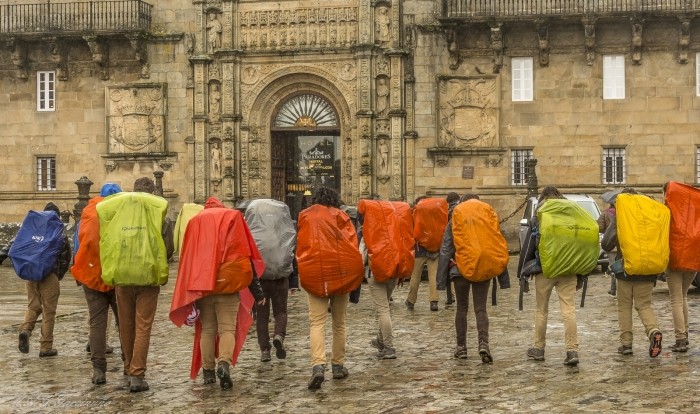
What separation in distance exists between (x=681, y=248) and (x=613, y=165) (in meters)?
18.2

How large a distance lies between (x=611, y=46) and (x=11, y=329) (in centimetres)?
2015

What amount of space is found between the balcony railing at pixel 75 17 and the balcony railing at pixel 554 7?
30.3 feet

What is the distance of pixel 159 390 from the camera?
1065cm

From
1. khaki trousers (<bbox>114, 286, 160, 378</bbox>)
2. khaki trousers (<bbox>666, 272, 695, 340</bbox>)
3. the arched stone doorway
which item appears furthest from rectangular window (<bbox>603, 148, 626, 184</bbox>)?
khaki trousers (<bbox>114, 286, 160, 378</bbox>)

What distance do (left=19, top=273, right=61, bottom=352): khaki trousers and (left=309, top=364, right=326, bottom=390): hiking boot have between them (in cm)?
410

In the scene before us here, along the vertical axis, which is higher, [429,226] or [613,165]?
[613,165]

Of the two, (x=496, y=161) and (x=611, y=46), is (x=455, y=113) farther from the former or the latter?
(x=611, y=46)

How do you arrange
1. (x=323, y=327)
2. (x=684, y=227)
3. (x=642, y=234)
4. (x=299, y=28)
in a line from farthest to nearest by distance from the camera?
1. (x=299, y=28)
2. (x=684, y=227)
3. (x=642, y=234)
4. (x=323, y=327)

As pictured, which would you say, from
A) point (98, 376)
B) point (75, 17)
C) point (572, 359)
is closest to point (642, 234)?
point (572, 359)

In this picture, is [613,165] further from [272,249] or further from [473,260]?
[272,249]

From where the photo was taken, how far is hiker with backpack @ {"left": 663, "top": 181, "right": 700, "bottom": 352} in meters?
12.5

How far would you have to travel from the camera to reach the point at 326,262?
1088 cm

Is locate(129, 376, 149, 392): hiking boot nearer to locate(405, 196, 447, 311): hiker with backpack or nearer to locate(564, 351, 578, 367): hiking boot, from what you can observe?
locate(564, 351, 578, 367): hiking boot

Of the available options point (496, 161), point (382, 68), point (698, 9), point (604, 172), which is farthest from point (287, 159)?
point (698, 9)
